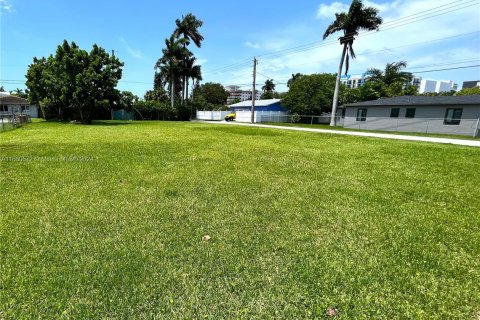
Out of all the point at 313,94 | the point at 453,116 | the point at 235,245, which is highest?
the point at 313,94

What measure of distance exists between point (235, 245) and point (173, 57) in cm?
3888

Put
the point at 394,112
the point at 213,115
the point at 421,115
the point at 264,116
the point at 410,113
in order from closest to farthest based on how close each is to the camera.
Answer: the point at 421,115, the point at 410,113, the point at 394,112, the point at 264,116, the point at 213,115

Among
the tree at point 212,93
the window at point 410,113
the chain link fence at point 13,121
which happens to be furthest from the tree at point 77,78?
the tree at point 212,93

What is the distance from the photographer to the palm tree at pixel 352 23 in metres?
25.8

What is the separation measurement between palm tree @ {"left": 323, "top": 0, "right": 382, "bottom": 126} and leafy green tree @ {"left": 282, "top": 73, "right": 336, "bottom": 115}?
260 inches

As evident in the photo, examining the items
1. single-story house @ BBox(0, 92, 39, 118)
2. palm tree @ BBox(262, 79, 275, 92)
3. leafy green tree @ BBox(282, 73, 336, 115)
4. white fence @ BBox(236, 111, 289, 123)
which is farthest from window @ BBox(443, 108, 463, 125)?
palm tree @ BBox(262, 79, 275, 92)

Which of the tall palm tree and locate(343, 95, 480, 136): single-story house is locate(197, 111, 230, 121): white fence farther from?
locate(343, 95, 480, 136): single-story house

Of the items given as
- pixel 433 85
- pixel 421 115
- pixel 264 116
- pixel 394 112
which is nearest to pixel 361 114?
pixel 394 112

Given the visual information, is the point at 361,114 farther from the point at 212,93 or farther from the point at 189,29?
the point at 212,93

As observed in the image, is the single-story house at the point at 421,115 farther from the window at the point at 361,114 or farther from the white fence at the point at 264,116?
the white fence at the point at 264,116

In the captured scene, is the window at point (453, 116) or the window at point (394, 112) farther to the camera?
the window at point (394, 112)

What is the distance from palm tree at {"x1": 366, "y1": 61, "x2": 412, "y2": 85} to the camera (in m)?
40.4

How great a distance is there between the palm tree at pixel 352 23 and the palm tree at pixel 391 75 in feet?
55.4

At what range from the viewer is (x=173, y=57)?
121 ft
